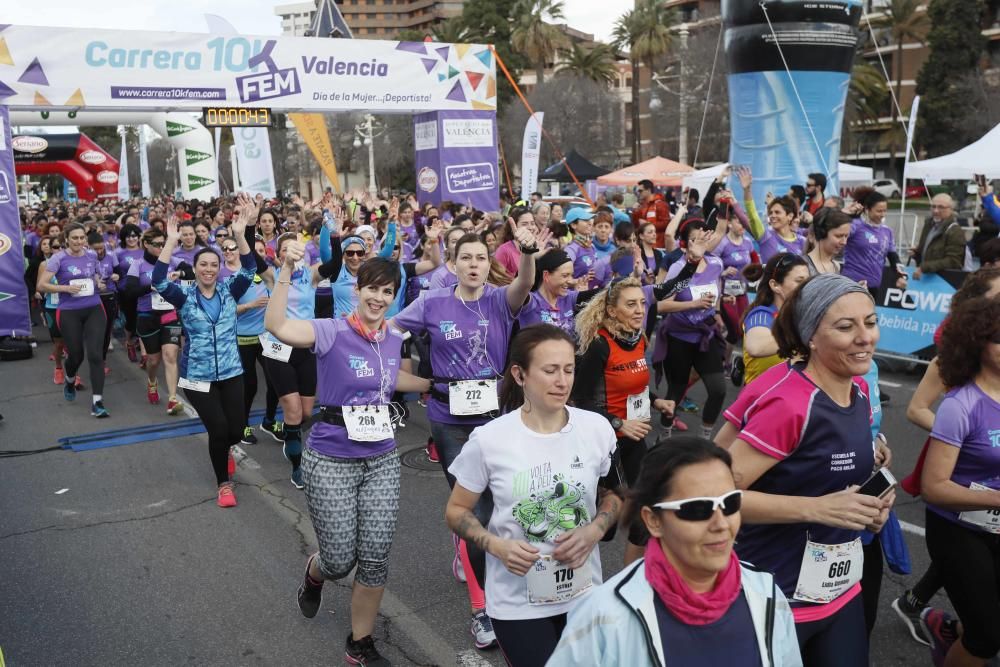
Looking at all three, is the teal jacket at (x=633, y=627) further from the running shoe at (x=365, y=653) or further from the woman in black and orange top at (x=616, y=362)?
the woman in black and orange top at (x=616, y=362)

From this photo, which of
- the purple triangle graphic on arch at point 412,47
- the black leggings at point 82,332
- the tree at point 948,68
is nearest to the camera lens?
the black leggings at point 82,332

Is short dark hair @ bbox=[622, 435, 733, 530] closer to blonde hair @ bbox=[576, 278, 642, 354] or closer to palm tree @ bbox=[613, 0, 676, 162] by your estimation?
blonde hair @ bbox=[576, 278, 642, 354]

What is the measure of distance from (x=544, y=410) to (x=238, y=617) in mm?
2532

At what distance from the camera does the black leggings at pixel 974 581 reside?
319 cm

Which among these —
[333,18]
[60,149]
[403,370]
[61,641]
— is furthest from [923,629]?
[60,149]

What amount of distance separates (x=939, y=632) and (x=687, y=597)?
2.49 metres

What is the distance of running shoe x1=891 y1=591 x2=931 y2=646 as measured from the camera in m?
4.15

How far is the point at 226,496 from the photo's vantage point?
636cm

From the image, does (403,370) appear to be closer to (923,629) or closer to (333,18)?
(923,629)

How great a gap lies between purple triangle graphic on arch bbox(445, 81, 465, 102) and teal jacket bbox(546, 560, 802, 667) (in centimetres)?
1486

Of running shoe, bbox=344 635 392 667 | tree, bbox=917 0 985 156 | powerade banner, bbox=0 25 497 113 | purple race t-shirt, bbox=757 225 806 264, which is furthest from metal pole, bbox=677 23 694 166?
running shoe, bbox=344 635 392 667

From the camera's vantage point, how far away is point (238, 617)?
4.61m

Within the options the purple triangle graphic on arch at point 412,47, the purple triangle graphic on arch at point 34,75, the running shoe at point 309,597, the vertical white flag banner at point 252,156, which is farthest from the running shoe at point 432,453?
the vertical white flag banner at point 252,156

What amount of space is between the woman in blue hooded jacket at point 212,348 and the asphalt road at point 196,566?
0.52 m
